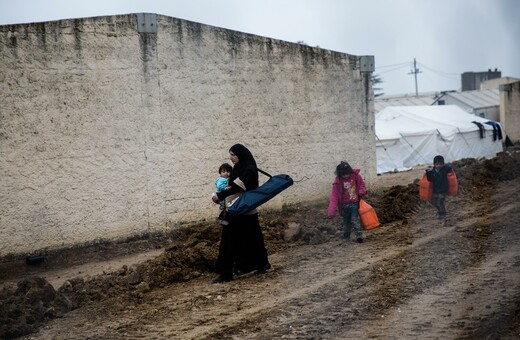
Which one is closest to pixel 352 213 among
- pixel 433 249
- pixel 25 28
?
pixel 433 249

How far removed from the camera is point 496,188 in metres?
14.9

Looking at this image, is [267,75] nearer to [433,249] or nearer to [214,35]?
[214,35]

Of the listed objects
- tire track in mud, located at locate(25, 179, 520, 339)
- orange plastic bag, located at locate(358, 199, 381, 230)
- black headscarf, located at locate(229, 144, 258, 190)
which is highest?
black headscarf, located at locate(229, 144, 258, 190)

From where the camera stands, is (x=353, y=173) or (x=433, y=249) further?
(x=353, y=173)

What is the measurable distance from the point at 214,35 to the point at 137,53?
66.6 inches

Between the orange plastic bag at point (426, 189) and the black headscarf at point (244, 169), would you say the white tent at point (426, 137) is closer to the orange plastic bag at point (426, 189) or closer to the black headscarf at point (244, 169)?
the orange plastic bag at point (426, 189)

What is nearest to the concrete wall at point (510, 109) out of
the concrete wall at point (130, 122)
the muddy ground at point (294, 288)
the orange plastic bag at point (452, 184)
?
the concrete wall at point (130, 122)

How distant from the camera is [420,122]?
979 inches

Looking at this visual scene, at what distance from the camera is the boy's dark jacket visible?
34.6 feet

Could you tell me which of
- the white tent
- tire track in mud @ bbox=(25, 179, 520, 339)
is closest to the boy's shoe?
tire track in mud @ bbox=(25, 179, 520, 339)

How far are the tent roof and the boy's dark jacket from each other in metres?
11.8

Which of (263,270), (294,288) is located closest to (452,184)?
(263,270)

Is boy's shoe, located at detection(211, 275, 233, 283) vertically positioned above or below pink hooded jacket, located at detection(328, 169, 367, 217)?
below

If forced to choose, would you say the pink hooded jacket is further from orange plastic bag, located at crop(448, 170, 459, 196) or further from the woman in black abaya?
the woman in black abaya
